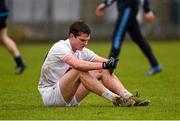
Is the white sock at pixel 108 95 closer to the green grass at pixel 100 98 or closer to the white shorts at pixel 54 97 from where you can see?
the green grass at pixel 100 98

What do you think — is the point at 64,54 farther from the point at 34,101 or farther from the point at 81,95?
the point at 34,101

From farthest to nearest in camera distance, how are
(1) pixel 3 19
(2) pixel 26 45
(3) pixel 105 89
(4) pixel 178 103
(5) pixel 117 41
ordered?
(2) pixel 26 45 < (1) pixel 3 19 < (5) pixel 117 41 < (4) pixel 178 103 < (3) pixel 105 89

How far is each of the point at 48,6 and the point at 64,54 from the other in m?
22.3

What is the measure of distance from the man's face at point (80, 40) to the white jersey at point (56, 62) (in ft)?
0.38

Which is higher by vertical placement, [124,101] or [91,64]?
[91,64]

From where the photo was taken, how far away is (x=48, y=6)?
32094 millimetres

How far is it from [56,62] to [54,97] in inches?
18.4

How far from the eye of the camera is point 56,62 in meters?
10.2

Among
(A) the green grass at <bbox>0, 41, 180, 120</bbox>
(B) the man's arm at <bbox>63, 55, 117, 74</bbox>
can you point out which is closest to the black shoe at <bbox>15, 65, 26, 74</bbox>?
(A) the green grass at <bbox>0, 41, 180, 120</bbox>

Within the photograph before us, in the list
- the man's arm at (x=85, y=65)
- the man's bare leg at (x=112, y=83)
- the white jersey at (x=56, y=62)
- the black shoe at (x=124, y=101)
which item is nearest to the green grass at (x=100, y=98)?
the black shoe at (x=124, y=101)

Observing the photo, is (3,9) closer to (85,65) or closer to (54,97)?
(54,97)

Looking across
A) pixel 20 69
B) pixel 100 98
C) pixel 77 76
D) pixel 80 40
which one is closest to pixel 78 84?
pixel 77 76

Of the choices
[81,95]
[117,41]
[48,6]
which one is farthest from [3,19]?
[48,6]

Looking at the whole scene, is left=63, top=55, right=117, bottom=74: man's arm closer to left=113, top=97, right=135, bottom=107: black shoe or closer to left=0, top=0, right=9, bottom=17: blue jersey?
left=113, top=97, right=135, bottom=107: black shoe
